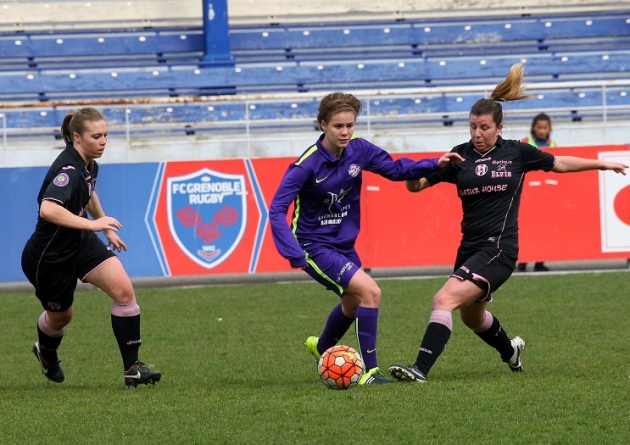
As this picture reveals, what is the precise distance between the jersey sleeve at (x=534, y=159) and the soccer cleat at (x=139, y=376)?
266 centimetres

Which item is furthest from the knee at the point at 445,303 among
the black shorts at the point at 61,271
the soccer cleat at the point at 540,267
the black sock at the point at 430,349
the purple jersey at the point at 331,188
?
the soccer cleat at the point at 540,267

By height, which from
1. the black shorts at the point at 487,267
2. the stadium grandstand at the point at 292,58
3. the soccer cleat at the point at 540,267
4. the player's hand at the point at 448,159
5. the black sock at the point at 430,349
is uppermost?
the stadium grandstand at the point at 292,58

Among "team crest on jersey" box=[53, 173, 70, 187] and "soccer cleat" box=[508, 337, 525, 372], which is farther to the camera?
"soccer cleat" box=[508, 337, 525, 372]

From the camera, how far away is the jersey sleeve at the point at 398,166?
6.67 metres

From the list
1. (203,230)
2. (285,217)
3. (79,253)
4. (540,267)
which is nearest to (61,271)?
(79,253)

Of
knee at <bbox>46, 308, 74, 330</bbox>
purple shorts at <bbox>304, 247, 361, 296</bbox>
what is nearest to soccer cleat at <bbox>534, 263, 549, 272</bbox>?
purple shorts at <bbox>304, 247, 361, 296</bbox>

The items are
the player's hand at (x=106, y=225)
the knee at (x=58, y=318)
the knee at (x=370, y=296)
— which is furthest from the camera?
the knee at (x=58, y=318)

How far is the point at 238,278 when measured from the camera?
13914 millimetres

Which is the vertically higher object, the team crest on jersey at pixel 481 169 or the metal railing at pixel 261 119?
the metal railing at pixel 261 119

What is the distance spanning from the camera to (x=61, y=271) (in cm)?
656

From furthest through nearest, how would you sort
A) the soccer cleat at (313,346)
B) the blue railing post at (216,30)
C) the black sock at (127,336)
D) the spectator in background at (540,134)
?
the blue railing post at (216,30)
the spectator in background at (540,134)
the soccer cleat at (313,346)
the black sock at (127,336)

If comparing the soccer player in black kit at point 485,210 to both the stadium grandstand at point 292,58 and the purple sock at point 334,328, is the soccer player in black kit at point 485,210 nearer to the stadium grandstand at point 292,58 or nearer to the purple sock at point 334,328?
the purple sock at point 334,328

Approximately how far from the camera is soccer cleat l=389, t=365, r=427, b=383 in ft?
20.1

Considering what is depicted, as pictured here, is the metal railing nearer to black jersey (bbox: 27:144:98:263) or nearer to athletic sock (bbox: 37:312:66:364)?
athletic sock (bbox: 37:312:66:364)
